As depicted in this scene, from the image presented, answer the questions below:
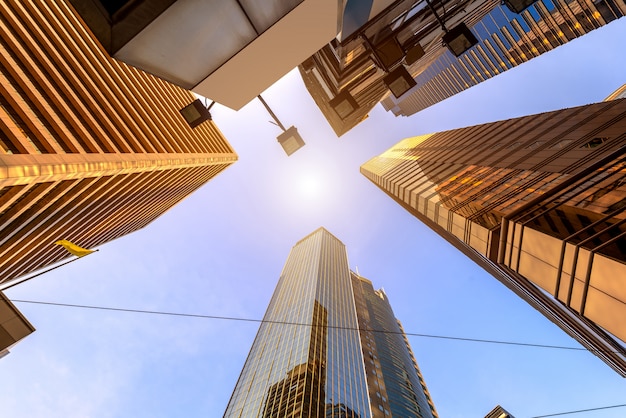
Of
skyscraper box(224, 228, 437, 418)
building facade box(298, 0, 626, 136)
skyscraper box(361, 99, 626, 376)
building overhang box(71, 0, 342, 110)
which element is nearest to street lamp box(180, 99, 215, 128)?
building overhang box(71, 0, 342, 110)

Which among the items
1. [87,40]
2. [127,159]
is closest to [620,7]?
[127,159]

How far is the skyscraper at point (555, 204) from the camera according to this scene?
9.62 m

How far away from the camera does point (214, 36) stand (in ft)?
17.1

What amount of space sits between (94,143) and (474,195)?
30835 mm

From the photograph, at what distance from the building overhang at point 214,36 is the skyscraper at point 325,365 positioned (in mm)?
25469

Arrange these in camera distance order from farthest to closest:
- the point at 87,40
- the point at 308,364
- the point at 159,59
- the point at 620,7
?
the point at 308,364 → the point at 620,7 → the point at 87,40 → the point at 159,59

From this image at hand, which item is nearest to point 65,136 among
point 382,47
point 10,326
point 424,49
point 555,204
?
point 10,326

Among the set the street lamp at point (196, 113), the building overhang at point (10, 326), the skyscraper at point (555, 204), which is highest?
the street lamp at point (196, 113)

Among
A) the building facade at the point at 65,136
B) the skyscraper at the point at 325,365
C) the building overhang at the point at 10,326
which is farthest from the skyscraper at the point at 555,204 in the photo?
the building facade at the point at 65,136

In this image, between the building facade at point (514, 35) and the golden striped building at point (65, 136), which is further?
the building facade at point (514, 35)

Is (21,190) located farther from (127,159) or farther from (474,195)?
(474,195)

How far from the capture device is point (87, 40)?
33.0m

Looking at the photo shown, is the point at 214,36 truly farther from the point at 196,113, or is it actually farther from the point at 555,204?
the point at 555,204

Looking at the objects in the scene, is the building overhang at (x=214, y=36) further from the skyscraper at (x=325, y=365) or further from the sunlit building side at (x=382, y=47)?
the skyscraper at (x=325, y=365)
